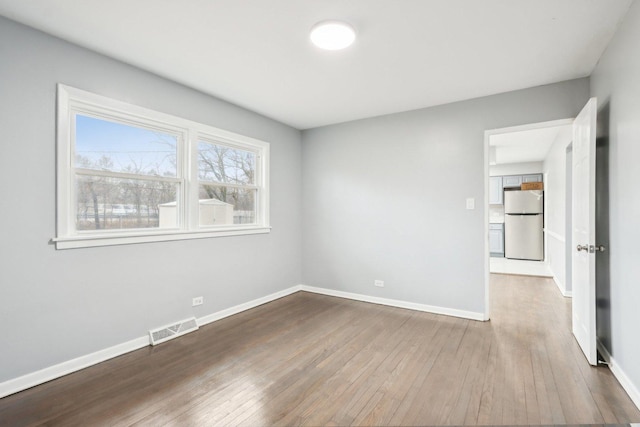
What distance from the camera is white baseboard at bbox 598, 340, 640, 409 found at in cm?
198

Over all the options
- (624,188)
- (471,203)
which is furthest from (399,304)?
(624,188)

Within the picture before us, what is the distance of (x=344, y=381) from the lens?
2.28m

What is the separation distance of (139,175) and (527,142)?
6226 millimetres

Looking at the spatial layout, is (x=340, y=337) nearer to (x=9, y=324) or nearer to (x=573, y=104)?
(x=9, y=324)

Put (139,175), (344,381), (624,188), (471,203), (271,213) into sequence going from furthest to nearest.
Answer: (271,213), (471,203), (139,175), (344,381), (624,188)

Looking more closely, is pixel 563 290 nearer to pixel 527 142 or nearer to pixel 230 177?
pixel 527 142

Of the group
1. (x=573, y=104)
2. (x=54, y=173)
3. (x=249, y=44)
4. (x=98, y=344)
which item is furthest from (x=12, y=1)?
(x=573, y=104)

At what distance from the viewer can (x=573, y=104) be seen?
3111 millimetres

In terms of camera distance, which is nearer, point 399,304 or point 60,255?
point 60,255

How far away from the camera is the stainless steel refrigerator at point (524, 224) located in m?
7.45

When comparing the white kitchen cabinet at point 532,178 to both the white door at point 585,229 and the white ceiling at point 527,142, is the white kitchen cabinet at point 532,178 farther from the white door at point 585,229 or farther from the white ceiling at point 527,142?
the white door at point 585,229

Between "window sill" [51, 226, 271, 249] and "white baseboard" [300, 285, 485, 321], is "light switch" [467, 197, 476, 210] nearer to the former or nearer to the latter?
"white baseboard" [300, 285, 485, 321]

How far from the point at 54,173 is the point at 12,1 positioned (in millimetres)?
1119

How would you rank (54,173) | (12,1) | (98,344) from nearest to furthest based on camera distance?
(12,1), (54,173), (98,344)
